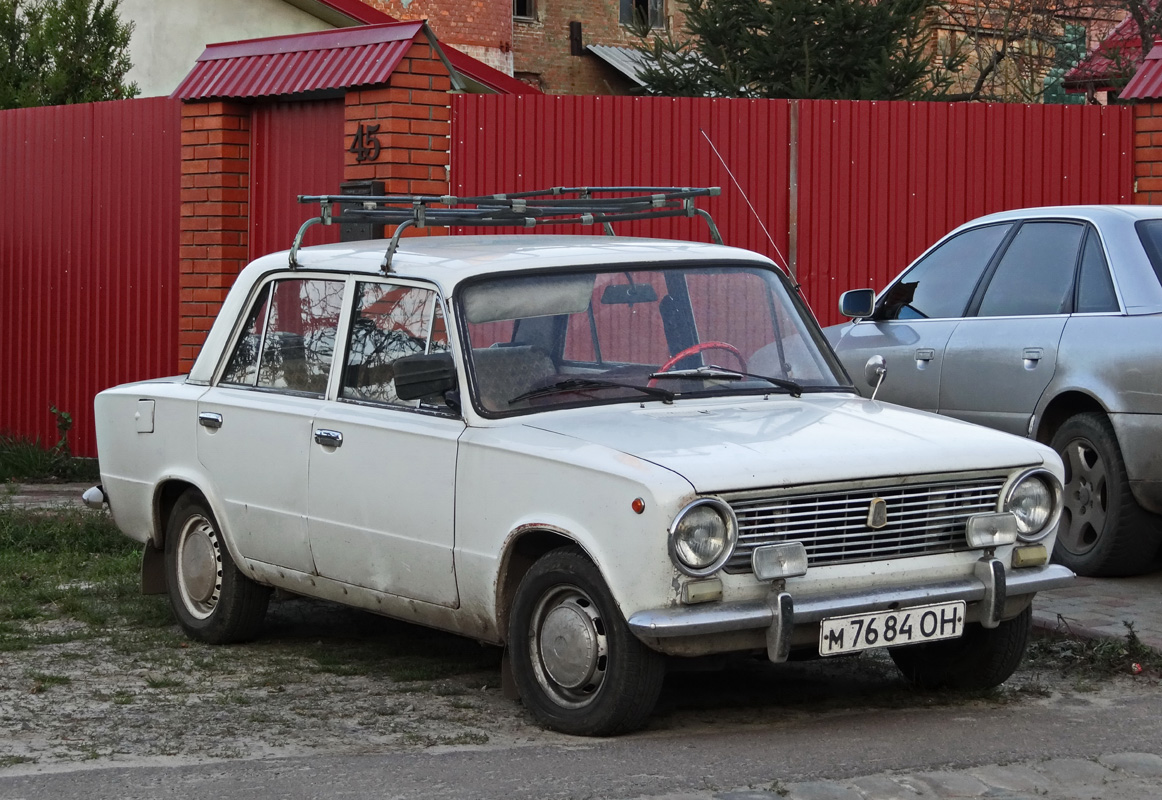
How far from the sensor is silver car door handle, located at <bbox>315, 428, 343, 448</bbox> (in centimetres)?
645

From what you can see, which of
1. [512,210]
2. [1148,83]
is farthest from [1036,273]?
[1148,83]

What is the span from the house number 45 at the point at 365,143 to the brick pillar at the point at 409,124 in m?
0.02

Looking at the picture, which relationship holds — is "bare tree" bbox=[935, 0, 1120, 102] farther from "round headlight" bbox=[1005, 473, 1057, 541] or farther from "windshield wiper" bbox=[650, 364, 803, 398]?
"round headlight" bbox=[1005, 473, 1057, 541]

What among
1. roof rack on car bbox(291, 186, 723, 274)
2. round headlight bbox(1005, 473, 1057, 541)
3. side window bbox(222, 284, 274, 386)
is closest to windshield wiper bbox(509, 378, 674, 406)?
roof rack on car bbox(291, 186, 723, 274)

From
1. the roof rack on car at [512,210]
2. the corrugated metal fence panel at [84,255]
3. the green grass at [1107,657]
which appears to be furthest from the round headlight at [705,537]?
the corrugated metal fence panel at [84,255]

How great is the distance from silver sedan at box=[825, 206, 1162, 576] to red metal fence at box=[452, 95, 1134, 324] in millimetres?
2848

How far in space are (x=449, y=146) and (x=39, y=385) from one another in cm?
452

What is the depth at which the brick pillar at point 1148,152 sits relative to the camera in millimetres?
12109

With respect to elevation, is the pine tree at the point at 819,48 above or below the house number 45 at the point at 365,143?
above

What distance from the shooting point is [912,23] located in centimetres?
1817

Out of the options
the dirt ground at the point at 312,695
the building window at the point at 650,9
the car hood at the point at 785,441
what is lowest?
the dirt ground at the point at 312,695

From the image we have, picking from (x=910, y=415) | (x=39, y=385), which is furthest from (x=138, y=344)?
(x=910, y=415)

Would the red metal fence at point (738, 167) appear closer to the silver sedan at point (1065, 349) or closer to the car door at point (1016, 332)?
the silver sedan at point (1065, 349)

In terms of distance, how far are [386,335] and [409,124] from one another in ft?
16.3
